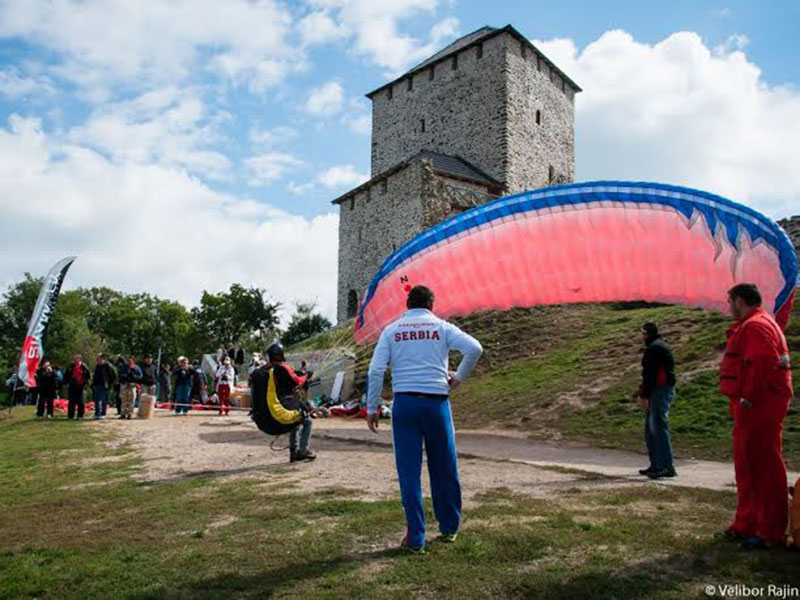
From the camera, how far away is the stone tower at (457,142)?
34.1 metres

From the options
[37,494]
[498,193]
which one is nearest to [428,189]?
[498,193]

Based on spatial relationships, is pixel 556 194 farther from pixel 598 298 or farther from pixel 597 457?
pixel 597 457

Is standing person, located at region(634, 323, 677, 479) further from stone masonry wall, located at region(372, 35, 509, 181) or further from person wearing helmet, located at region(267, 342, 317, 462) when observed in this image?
stone masonry wall, located at region(372, 35, 509, 181)

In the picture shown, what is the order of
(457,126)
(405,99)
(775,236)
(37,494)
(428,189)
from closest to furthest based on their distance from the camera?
1. (37,494)
2. (775,236)
3. (428,189)
4. (457,126)
5. (405,99)

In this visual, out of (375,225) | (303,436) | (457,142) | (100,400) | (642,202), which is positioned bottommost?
(303,436)

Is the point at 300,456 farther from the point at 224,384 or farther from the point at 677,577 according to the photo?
the point at 224,384

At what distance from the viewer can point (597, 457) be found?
9.27 metres

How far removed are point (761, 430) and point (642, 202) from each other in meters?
5.82

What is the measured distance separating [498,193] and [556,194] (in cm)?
2577

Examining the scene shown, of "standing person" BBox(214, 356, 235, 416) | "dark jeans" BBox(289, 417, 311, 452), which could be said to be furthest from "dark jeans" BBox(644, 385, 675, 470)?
"standing person" BBox(214, 356, 235, 416)

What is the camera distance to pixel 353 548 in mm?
4367

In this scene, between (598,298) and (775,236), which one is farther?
(598,298)

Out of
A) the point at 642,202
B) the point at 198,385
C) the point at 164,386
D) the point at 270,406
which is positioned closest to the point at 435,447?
the point at 270,406

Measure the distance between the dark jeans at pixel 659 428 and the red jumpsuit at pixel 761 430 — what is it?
281cm
